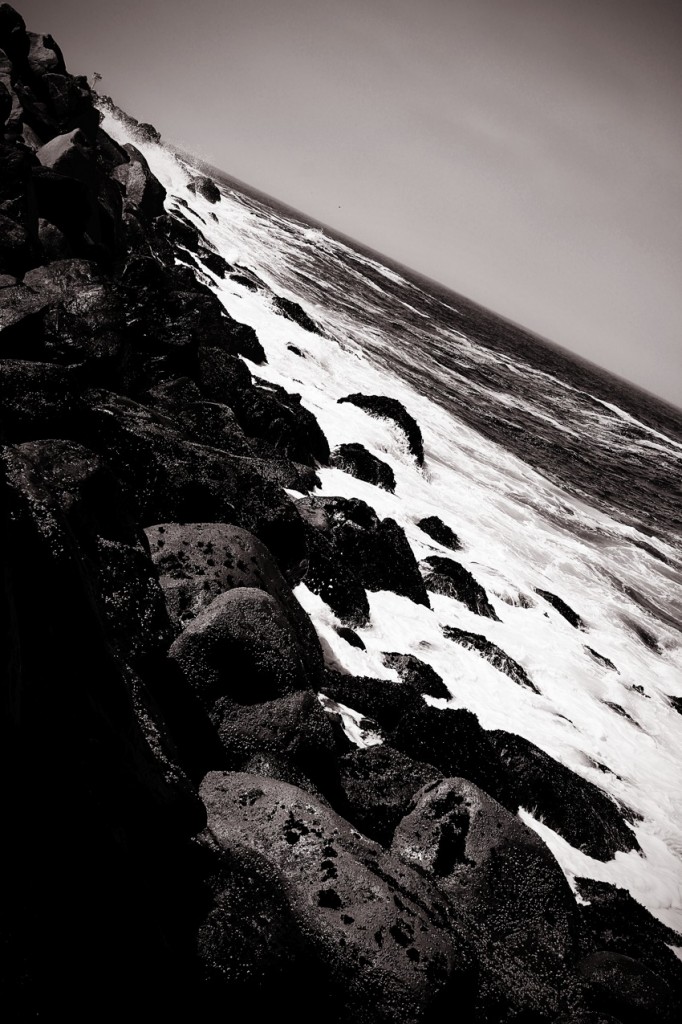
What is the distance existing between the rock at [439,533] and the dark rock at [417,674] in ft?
15.4

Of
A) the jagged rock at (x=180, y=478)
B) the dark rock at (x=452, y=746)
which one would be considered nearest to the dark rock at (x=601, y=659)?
the dark rock at (x=452, y=746)

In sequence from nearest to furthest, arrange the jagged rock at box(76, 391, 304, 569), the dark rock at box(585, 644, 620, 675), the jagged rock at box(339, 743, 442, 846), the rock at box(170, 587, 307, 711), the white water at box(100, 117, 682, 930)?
the rock at box(170, 587, 307, 711) → the jagged rock at box(339, 743, 442, 846) → the jagged rock at box(76, 391, 304, 569) → the white water at box(100, 117, 682, 930) → the dark rock at box(585, 644, 620, 675)

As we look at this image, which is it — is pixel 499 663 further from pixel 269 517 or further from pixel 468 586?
pixel 269 517

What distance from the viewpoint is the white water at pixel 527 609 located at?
7.59 metres

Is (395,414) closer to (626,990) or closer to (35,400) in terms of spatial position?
(35,400)

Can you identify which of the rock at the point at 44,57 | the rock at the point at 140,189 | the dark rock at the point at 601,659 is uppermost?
the rock at the point at 44,57

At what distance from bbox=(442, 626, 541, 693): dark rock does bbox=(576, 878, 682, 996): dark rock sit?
327 centimetres

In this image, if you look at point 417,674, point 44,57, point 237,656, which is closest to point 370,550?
point 417,674

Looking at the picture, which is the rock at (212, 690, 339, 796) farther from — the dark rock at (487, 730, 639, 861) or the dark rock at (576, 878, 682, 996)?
the dark rock at (487, 730, 639, 861)

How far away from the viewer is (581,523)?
1848 cm

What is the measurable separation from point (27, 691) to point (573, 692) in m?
9.22

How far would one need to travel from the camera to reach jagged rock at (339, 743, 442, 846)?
4.48 m

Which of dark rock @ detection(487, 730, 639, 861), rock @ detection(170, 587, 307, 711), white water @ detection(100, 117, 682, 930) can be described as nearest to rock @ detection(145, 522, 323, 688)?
rock @ detection(170, 587, 307, 711)

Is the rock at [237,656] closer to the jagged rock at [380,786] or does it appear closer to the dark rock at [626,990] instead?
the jagged rock at [380,786]
